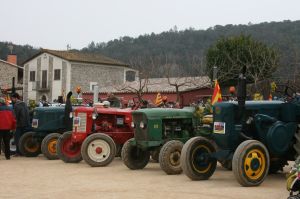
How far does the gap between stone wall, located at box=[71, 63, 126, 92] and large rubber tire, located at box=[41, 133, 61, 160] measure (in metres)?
41.5

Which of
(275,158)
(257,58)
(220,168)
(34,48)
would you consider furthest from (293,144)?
(34,48)

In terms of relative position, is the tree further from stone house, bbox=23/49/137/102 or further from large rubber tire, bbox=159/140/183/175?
large rubber tire, bbox=159/140/183/175

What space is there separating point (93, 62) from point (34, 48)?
40.8 meters

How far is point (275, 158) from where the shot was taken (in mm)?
9250

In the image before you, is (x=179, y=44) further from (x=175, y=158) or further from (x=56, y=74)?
(x=175, y=158)

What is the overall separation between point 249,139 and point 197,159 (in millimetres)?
995

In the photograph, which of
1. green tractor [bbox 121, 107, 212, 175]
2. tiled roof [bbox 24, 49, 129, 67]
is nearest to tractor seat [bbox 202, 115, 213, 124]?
green tractor [bbox 121, 107, 212, 175]

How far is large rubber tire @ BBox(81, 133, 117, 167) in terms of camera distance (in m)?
11.4

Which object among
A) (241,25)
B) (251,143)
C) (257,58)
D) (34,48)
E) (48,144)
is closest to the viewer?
(251,143)

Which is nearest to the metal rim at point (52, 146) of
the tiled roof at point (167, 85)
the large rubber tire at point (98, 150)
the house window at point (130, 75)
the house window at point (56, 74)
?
the large rubber tire at point (98, 150)

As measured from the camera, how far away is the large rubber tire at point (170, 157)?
9945mm

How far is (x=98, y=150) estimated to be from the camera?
11.5 meters

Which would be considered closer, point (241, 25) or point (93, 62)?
point (93, 62)

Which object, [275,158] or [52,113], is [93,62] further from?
[275,158]
